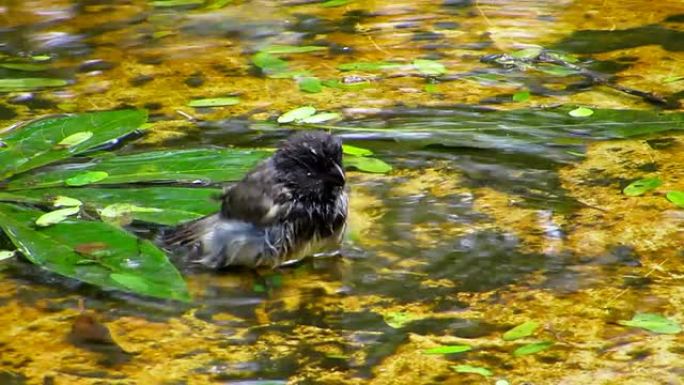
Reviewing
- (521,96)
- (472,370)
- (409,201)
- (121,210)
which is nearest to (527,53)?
(521,96)

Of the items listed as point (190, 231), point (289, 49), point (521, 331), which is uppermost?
point (289, 49)

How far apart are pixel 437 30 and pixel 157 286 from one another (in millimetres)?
3801

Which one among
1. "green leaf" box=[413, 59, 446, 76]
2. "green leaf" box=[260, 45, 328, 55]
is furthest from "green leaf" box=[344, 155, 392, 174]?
"green leaf" box=[260, 45, 328, 55]

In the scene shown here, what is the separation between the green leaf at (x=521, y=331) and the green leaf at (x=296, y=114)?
240 cm

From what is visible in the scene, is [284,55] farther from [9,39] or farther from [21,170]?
[21,170]

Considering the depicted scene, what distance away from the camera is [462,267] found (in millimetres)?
4773

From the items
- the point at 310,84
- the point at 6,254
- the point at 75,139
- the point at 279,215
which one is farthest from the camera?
the point at 310,84

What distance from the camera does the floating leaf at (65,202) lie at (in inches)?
208

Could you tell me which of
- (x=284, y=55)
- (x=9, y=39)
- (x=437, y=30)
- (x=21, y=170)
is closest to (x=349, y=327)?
(x=21, y=170)

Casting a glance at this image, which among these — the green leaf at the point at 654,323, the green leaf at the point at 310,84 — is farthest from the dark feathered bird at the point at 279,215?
the green leaf at the point at 310,84

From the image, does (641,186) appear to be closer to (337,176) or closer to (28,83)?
(337,176)

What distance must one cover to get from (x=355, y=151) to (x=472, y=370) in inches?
85.0

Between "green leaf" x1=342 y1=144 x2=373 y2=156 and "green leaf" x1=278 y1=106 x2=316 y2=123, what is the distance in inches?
18.2

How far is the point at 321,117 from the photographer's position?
643 cm
